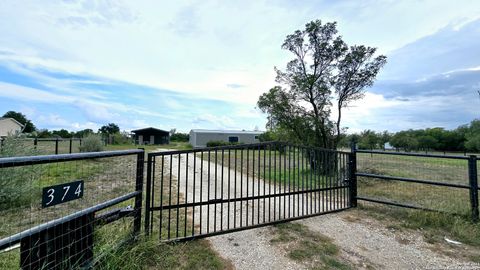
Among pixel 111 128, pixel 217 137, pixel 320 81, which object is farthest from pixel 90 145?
pixel 111 128

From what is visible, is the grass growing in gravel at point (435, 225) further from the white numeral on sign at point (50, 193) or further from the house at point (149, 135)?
the house at point (149, 135)

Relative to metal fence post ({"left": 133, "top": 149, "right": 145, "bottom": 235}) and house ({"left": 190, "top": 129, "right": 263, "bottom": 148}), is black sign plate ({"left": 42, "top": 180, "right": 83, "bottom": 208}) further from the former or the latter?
house ({"left": 190, "top": 129, "right": 263, "bottom": 148})

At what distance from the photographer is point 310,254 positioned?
126 inches

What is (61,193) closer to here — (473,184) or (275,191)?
(275,191)

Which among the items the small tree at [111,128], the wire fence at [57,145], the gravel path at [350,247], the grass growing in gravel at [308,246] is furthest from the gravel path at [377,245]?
the small tree at [111,128]

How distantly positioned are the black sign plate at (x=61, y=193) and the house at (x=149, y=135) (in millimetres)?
40432

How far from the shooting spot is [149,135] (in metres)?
41.5

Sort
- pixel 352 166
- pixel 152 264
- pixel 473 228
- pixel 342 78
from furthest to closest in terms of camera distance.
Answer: pixel 342 78 < pixel 352 166 < pixel 473 228 < pixel 152 264

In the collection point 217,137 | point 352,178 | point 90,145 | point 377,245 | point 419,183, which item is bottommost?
point 377,245

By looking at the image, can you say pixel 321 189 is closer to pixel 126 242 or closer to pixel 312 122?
pixel 126 242

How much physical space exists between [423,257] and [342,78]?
7.51 m

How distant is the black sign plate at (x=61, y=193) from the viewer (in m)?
1.86

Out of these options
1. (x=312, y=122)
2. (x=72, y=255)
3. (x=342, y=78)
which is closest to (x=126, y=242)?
(x=72, y=255)

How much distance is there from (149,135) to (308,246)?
41222 mm
